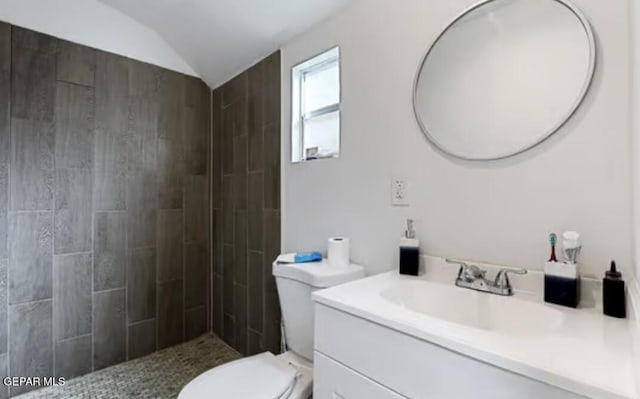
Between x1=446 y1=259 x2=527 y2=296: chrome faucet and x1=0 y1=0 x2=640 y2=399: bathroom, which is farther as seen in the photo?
x1=446 y1=259 x2=527 y2=296: chrome faucet

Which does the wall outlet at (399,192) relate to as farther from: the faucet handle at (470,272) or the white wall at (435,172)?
the faucet handle at (470,272)

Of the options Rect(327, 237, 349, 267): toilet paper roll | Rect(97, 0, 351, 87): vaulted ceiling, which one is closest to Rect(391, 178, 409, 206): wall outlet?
Rect(327, 237, 349, 267): toilet paper roll

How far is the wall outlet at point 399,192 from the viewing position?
135cm

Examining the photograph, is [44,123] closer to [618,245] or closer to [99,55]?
[99,55]

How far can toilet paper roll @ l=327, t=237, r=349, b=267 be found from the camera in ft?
4.86

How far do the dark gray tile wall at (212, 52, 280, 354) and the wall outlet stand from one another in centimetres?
84

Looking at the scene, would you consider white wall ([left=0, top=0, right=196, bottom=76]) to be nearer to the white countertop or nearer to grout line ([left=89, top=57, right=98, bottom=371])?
grout line ([left=89, top=57, right=98, bottom=371])

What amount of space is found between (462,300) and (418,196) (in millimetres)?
429

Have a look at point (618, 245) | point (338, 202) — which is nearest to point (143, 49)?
point (338, 202)

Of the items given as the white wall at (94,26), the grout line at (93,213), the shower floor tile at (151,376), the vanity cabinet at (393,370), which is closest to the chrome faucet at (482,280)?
the vanity cabinet at (393,370)

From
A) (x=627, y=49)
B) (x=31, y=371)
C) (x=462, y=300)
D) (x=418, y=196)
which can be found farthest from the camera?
(x=31, y=371)

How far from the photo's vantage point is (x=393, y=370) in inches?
32.1

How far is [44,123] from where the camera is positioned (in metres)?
1.92

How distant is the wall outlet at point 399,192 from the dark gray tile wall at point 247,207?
84 centimetres
